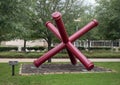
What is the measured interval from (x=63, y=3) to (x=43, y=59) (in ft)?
49.0

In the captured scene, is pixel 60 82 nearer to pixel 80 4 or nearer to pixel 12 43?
pixel 80 4

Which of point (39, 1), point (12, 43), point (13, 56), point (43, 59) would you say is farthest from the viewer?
point (12, 43)

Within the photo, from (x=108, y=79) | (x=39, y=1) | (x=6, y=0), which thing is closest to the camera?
(x=6, y=0)

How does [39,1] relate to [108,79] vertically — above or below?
above

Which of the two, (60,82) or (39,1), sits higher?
(39,1)

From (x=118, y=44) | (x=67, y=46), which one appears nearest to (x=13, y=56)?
(x=67, y=46)

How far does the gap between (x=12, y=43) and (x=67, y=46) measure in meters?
49.6

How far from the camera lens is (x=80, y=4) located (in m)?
23.8

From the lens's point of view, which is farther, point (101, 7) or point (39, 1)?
point (101, 7)

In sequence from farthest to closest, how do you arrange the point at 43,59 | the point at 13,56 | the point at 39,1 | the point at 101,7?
the point at 13,56 < the point at 101,7 < the point at 39,1 < the point at 43,59

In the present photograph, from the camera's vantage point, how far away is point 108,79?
14.3 metres

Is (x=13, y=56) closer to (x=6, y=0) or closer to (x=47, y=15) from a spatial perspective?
(x=47, y=15)

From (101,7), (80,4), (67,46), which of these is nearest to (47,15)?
(80,4)

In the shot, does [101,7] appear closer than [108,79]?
No
